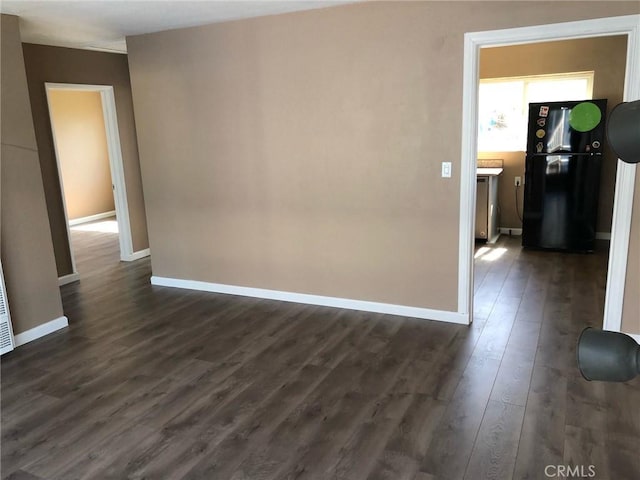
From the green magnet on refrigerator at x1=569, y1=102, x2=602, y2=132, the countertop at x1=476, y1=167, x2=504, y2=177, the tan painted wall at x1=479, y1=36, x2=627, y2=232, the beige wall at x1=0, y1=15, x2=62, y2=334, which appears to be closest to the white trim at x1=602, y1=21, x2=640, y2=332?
the green magnet on refrigerator at x1=569, y1=102, x2=602, y2=132

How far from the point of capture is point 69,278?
17.3 feet

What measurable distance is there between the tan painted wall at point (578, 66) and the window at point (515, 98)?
0.33 feet

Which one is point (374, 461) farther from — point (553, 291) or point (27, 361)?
point (553, 291)

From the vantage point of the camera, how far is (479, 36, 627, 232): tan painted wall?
18.3 feet

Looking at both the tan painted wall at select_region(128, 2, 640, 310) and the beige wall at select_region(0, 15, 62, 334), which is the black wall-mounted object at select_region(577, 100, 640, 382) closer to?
the tan painted wall at select_region(128, 2, 640, 310)

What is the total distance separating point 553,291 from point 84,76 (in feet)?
17.5

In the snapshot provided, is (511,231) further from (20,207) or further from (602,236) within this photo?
(20,207)

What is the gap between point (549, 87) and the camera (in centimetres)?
607

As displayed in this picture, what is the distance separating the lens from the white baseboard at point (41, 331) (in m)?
3.69

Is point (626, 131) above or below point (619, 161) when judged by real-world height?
above

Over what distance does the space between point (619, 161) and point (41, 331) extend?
446 cm

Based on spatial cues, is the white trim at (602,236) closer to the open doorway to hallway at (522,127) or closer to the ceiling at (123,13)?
the open doorway to hallway at (522,127)

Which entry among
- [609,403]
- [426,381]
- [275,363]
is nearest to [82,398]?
[275,363]

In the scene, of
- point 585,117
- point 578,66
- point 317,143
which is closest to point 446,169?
point 317,143
